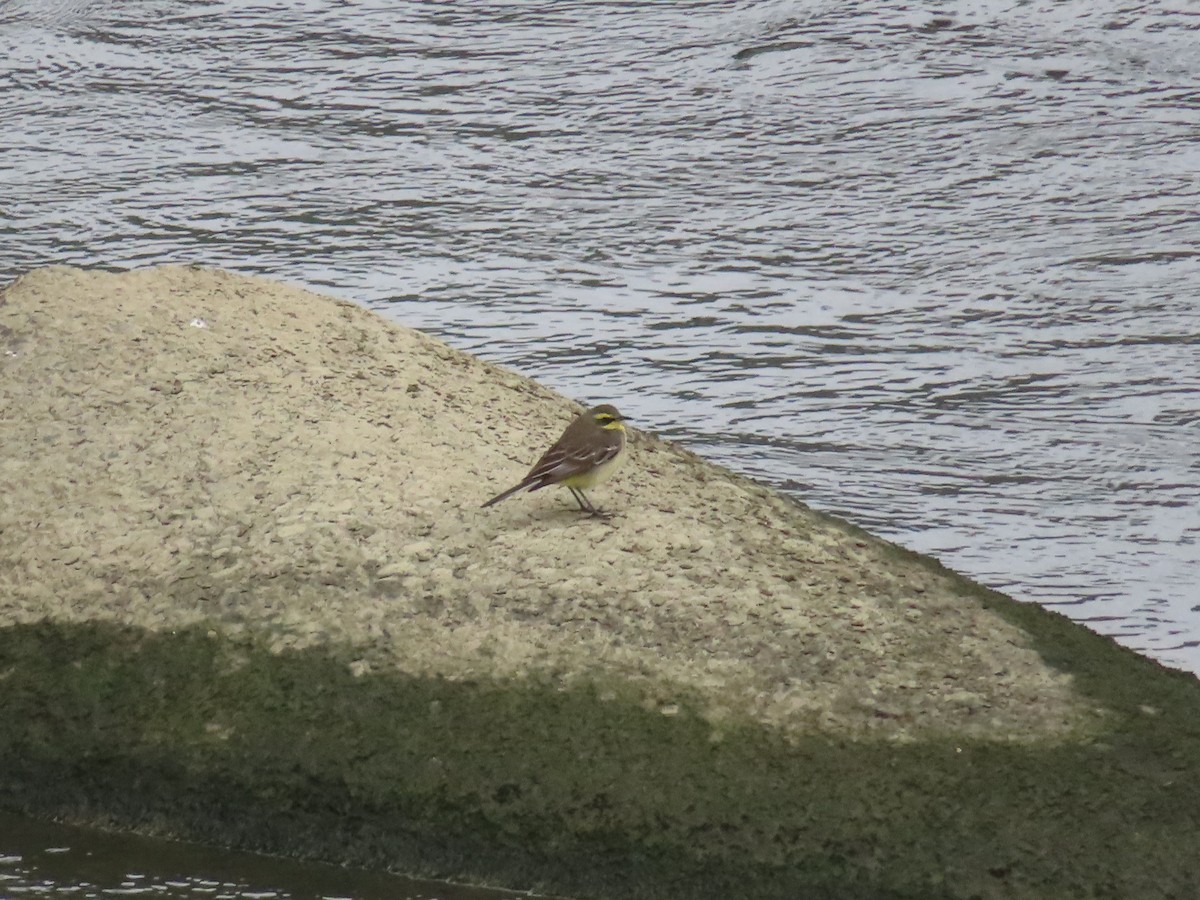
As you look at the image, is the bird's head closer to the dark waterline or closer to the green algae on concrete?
the green algae on concrete

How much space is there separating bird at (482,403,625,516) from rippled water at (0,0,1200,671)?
7.50 ft

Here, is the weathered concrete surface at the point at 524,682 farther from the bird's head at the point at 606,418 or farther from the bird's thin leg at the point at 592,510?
the bird's head at the point at 606,418

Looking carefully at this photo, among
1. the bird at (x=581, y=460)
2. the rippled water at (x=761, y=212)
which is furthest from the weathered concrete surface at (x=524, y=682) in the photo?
the rippled water at (x=761, y=212)

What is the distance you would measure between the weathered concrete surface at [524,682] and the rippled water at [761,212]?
1819 millimetres

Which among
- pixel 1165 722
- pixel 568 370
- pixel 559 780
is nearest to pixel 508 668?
pixel 559 780

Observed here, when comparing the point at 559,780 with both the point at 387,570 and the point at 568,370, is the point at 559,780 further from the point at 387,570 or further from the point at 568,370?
the point at 568,370

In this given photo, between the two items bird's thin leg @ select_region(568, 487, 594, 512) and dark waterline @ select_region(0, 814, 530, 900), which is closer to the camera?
dark waterline @ select_region(0, 814, 530, 900)

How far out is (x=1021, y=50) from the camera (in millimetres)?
15422

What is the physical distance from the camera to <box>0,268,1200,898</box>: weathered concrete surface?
5.43 m

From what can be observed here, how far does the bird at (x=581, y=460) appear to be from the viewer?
665cm

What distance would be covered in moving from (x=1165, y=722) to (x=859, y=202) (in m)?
7.90

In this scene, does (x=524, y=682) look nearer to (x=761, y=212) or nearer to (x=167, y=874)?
(x=167, y=874)

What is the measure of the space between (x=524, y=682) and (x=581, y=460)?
1.10 m

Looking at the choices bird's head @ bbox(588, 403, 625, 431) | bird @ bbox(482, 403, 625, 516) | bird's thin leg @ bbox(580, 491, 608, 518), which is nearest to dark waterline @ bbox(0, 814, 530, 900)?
bird @ bbox(482, 403, 625, 516)
